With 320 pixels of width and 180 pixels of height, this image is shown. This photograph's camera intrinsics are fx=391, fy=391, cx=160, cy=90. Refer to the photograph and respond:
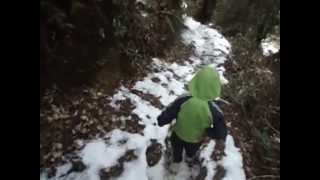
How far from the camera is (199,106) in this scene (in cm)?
258

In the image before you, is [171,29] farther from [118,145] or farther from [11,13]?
[11,13]

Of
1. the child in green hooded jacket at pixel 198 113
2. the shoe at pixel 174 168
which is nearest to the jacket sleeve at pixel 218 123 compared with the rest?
the child in green hooded jacket at pixel 198 113

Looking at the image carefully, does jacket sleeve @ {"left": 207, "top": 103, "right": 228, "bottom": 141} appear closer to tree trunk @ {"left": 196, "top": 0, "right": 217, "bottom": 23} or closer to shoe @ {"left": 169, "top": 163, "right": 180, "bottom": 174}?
shoe @ {"left": 169, "top": 163, "right": 180, "bottom": 174}

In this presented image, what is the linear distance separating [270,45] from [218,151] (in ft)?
5.01

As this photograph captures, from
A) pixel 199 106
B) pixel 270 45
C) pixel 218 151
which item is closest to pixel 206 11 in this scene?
pixel 270 45

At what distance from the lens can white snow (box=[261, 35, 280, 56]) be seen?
3.79 m

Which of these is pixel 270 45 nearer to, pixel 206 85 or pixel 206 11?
pixel 206 11

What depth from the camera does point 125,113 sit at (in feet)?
9.16

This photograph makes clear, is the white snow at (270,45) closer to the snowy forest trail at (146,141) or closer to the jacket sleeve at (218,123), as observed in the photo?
the snowy forest trail at (146,141)

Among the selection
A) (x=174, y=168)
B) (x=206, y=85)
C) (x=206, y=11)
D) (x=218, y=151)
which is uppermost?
(x=206, y=11)

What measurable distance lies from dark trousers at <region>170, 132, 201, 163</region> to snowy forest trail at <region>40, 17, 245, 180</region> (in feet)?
0.23

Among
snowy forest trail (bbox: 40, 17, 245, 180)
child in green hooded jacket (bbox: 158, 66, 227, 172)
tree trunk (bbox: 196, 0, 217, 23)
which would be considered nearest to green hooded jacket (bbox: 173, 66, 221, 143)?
child in green hooded jacket (bbox: 158, 66, 227, 172)
